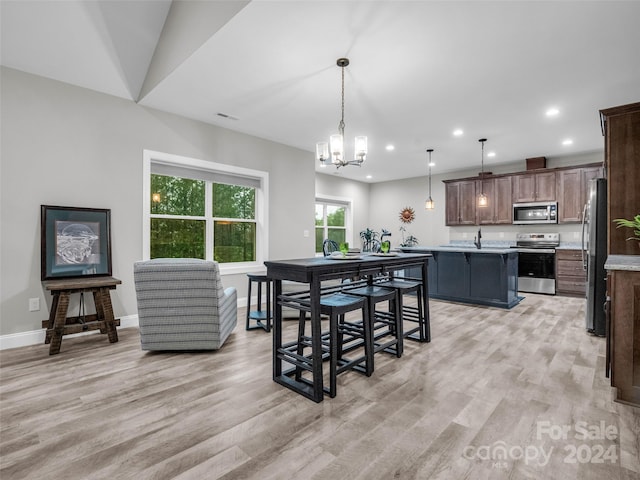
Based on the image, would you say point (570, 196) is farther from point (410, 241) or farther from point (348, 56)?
point (348, 56)

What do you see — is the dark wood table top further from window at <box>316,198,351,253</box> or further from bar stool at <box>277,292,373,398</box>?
window at <box>316,198,351,253</box>

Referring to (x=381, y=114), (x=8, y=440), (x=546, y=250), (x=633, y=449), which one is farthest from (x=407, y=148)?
(x=8, y=440)

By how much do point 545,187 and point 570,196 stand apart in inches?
16.6

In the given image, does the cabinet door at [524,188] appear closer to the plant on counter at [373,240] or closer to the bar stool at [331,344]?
the plant on counter at [373,240]

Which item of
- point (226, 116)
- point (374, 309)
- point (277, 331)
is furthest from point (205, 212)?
point (374, 309)

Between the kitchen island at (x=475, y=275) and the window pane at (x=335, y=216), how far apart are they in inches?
125

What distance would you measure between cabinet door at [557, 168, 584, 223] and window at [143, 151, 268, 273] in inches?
209

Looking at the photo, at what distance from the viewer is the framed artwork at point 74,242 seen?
3279mm

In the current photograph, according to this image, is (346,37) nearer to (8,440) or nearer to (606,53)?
(606,53)

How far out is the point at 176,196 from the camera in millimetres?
4508

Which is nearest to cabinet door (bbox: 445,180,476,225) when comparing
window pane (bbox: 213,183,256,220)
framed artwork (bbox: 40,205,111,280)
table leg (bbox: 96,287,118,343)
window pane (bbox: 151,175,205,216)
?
window pane (bbox: 213,183,256,220)

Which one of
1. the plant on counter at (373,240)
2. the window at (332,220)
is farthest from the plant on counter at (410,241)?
the window at (332,220)

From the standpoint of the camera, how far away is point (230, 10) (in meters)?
2.39

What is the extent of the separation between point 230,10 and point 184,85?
4.25 ft
